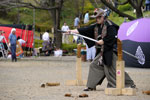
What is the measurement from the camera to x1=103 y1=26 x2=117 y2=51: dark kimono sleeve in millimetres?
10867

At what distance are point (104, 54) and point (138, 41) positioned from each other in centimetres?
1041

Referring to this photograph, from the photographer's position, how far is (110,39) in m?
10.9

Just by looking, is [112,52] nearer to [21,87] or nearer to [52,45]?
[21,87]

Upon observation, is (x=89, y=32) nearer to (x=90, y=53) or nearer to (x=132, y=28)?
(x=132, y=28)

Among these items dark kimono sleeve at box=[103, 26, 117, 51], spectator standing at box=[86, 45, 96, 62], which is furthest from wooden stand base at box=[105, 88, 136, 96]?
spectator standing at box=[86, 45, 96, 62]

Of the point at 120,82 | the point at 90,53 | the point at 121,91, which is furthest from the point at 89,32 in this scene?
the point at 90,53

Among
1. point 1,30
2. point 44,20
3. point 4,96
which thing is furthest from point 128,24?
point 44,20

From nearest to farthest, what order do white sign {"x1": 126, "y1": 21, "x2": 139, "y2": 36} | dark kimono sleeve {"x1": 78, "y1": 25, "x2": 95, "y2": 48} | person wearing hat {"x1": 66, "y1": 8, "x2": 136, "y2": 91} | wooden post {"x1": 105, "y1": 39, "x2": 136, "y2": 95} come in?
wooden post {"x1": 105, "y1": 39, "x2": 136, "y2": 95}, person wearing hat {"x1": 66, "y1": 8, "x2": 136, "y2": 91}, dark kimono sleeve {"x1": 78, "y1": 25, "x2": 95, "y2": 48}, white sign {"x1": 126, "y1": 21, "x2": 139, "y2": 36}

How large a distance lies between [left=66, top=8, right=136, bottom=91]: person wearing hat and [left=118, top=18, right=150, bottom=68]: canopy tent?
31.0ft

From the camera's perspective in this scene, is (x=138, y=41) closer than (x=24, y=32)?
Yes

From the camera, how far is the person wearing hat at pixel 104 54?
10867 mm

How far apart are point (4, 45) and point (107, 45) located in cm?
1955

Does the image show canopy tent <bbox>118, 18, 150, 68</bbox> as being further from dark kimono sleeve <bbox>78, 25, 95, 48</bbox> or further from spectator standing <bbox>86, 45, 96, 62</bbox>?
dark kimono sleeve <bbox>78, 25, 95, 48</bbox>

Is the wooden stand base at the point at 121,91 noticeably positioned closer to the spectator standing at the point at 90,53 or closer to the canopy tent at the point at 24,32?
the spectator standing at the point at 90,53
